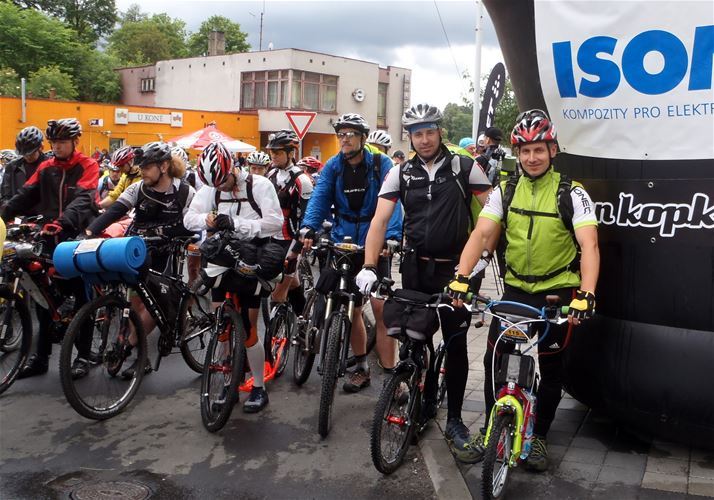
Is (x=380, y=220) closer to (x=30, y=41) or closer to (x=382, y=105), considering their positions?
(x=382, y=105)

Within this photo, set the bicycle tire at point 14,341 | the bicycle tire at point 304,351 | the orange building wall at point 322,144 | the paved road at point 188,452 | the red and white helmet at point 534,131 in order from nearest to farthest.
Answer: the red and white helmet at point 534,131
the paved road at point 188,452
the bicycle tire at point 14,341
the bicycle tire at point 304,351
the orange building wall at point 322,144

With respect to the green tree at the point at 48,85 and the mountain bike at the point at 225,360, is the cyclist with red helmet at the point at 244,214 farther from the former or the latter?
the green tree at the point at 48,85

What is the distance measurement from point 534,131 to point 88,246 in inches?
122

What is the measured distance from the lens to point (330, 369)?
4.77 meters

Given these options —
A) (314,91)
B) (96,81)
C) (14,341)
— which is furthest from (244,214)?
(96,81)

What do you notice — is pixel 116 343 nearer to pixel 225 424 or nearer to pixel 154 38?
pixel 225 424

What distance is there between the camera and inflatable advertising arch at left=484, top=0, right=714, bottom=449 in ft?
13.2

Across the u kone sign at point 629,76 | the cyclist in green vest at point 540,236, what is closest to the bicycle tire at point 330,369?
the cyclist in green vest at point 540,236

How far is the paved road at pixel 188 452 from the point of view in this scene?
4129 mm

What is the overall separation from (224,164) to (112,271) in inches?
43.1

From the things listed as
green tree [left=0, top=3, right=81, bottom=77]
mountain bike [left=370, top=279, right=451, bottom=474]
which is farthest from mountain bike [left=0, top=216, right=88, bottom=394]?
green tree [left=0, top=3, right=81, bottom=77]

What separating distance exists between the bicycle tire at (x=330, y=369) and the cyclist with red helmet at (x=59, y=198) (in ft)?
8.26

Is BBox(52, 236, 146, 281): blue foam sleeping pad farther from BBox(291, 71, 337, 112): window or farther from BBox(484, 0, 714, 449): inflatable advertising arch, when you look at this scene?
BBox(291, 71, 337, 112): window

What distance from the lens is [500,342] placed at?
4.10 meters
